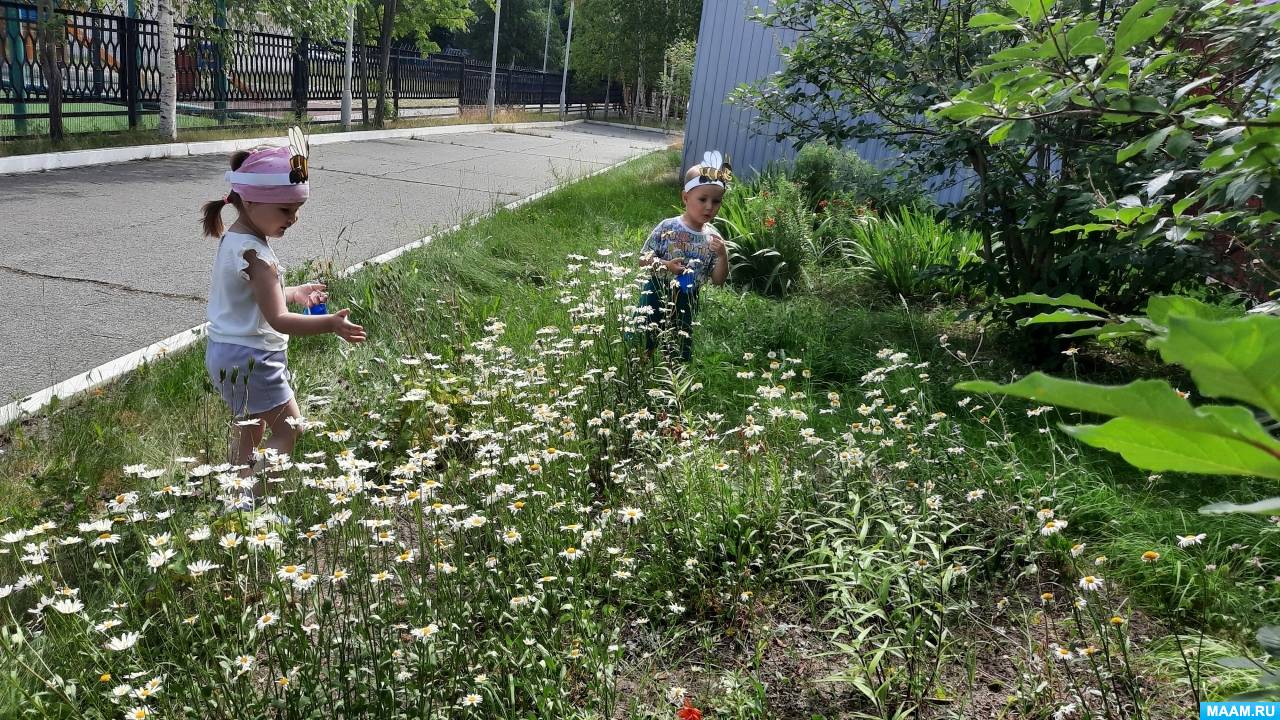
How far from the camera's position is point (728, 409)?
4.48 m

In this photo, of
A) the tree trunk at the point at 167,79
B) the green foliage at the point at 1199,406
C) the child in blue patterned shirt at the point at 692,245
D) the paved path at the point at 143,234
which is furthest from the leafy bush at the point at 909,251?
the tree trunk at the point at 167,79

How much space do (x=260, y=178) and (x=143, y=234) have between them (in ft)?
18.2

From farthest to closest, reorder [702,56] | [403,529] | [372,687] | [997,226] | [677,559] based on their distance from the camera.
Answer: [702,56]
[997,226]
[403,529]
[677,559]
[372,687]

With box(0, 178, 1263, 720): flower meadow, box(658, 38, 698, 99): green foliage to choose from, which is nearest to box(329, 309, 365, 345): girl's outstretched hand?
box(0, 178, 1263, 720): flower meadow

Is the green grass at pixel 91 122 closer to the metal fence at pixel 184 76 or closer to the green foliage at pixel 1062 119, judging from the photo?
the metal fence at pixel 184 76

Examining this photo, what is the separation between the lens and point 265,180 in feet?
11.3

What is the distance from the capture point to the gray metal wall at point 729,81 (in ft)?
43.9

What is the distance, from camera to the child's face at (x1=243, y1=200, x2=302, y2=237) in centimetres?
346

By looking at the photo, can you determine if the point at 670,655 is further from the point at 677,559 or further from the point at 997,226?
the point at 997,226

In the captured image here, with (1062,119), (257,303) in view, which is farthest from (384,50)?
(1062,119)

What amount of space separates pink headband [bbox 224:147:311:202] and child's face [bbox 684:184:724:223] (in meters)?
2.13

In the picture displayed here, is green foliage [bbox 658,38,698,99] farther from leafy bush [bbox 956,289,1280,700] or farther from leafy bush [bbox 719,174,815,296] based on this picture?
leafy bush [bbox 956,289,1280,700]

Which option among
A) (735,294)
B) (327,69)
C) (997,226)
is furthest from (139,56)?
(997,226)

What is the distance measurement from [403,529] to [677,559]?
3.55 ft
